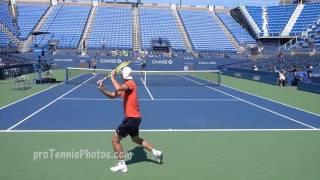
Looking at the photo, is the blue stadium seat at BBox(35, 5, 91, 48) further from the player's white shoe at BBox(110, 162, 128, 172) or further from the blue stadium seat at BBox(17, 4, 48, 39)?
the player's white shoe at BBox(110, 162, 128, 172)

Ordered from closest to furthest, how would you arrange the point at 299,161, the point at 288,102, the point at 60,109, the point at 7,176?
the point at 7,176 < the point at 299,161 < the point at 60,109 < the point at 288,102

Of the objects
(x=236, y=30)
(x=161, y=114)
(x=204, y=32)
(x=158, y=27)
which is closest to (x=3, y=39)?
(x=158, y=27)

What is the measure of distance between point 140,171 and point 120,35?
5317cm

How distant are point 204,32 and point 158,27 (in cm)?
684

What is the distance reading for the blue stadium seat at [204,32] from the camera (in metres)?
60.4

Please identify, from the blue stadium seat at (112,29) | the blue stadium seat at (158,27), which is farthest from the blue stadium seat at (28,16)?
the blue stadium seat at (158,27)

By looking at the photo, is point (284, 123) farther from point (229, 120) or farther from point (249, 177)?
point (249, 177)

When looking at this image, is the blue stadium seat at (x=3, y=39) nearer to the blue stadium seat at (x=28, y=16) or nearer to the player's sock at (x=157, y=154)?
the blue stadium seat at (x=28, y=16)

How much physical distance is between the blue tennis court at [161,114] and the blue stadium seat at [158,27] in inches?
1509

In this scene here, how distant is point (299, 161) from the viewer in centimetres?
924

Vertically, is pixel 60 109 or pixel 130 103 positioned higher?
pixel 130 103

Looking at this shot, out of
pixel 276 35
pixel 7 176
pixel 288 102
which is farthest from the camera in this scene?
pixel 276 35

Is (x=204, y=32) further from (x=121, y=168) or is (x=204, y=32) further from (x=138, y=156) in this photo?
(x=121, y=168)

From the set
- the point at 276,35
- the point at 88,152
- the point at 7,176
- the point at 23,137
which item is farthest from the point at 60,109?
the point at 276,35
